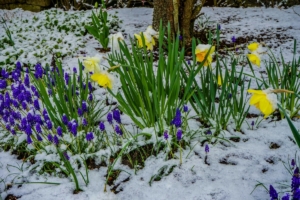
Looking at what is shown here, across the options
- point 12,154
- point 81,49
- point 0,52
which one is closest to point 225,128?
point 12,154

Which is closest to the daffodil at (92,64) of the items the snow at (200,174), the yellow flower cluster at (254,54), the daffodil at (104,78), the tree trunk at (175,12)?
the daffodil at (104,78)

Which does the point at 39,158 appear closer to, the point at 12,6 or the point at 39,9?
the point at 39,9

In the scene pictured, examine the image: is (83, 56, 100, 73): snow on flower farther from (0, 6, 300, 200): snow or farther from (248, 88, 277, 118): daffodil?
(248, 88, 277, 118): daffodil

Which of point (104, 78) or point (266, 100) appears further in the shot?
point (104, 78)

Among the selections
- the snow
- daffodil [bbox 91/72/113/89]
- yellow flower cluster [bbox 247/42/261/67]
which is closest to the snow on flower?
daffodil [bbox 91/72/113/89]

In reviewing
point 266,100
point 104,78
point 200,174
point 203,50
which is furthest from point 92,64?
point 266,100

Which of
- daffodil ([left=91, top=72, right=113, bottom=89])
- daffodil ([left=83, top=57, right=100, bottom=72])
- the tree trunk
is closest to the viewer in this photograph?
daffodil ([left=91, top=72, right=113, bottom=89])

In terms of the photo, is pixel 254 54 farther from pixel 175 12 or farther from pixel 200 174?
pixel 175 12

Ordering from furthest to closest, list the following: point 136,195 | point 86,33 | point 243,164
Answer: point 86,33 < point 243,164 < point 136,195

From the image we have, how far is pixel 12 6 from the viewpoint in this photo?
7.37 metres

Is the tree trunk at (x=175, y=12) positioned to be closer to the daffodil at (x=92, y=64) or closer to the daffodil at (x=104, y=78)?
the daffodil at (x=92, y=64)

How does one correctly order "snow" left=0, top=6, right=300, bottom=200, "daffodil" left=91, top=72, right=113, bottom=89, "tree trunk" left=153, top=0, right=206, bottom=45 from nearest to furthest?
1. "snow" left=0, top=6, right=300, bottom=200
2. "daffodil" left=91, top=72, right=113, bottom=89
3. "tree trunk" left=153, top=0, right=206, bottom=45

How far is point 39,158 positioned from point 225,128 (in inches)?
47.1

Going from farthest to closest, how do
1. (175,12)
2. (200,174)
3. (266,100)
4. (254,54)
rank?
(175,12) → (254,54) → (200,174) → (266,100)
